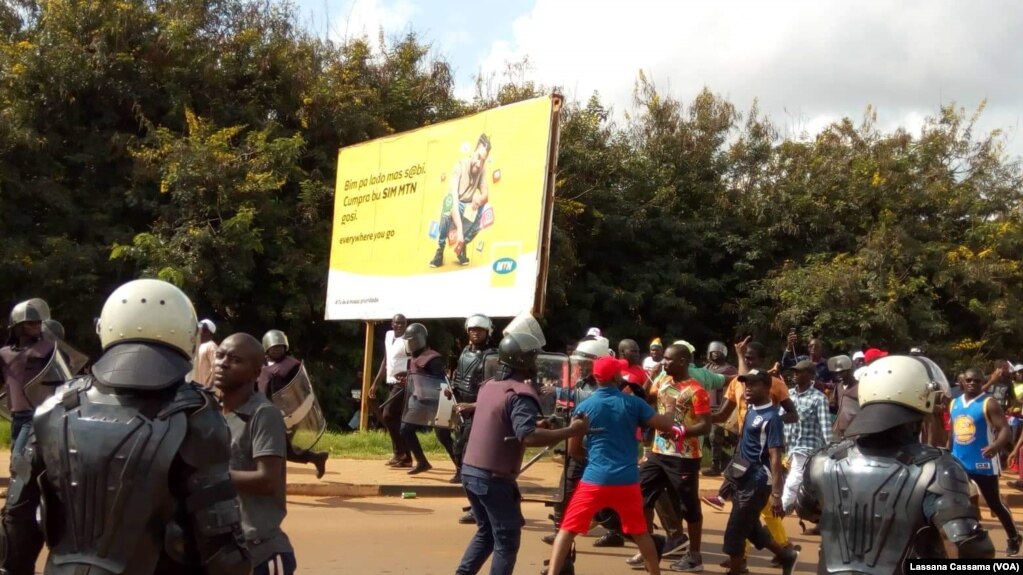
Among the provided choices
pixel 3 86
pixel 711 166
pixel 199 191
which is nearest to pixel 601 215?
pixel 711 166

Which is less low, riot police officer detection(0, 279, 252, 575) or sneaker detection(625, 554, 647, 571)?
riot police officer detection(0, 279, 252, 575)

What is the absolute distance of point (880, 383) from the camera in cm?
392

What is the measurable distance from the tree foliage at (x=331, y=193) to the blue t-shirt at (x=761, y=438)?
1244 centimetres

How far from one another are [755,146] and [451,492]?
60.1ft

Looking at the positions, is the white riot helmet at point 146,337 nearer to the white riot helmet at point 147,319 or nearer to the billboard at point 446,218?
the white riot helmet at point 147,319

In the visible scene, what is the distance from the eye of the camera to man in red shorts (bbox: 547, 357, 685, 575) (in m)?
6.70

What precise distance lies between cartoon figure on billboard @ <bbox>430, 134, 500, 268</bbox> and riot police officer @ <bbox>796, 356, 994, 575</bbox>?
1048 cm

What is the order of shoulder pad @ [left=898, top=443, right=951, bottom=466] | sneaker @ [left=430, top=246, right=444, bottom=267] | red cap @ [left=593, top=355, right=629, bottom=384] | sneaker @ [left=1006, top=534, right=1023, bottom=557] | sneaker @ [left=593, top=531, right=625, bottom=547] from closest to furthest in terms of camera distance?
shoulder pad @ [left=898, top=443, right=951, bottom=466] → red cap @ [left=593, top=355, right=629, bottom=384] → sneaker @ [left=593, top=531, right=625, bottom=547] → sneaker @ [left=1006, top=534, right=1023, bottom=557] → sneaker @ [left=430, top=246, right=444, bottom=267]

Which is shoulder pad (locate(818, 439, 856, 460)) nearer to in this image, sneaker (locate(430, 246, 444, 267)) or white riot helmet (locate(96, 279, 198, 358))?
white riot helmet (locate(96, 279, 198, 358))

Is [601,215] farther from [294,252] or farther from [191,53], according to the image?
[191,53]

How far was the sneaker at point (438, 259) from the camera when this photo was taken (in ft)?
49.8

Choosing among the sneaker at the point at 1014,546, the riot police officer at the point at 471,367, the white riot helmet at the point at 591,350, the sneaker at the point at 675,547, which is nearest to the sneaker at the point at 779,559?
the sneaker at the point at 675,547

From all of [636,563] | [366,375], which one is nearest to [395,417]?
[366,375]

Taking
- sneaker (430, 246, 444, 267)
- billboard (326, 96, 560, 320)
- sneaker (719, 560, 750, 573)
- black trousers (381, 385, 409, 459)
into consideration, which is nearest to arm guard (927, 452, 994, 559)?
sneaker (719, 560, 750, 573)
